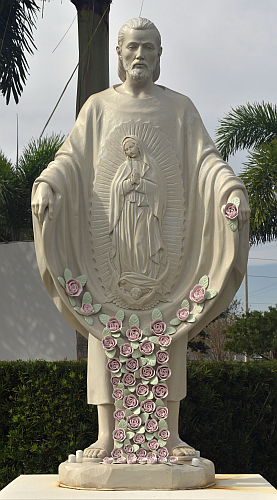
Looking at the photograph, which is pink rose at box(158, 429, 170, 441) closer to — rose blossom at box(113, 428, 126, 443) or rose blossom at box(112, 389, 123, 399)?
rose blossom at box(113, 428, 126, 443)

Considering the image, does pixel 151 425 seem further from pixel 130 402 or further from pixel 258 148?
pixel 258 148

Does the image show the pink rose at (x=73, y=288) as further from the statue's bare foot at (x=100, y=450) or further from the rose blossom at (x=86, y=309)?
the statue's bare foot at (x=100, y=450)

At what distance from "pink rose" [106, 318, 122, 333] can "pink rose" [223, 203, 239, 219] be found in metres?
1.00

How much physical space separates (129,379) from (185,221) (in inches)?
45.1

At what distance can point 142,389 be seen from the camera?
3.93 meters

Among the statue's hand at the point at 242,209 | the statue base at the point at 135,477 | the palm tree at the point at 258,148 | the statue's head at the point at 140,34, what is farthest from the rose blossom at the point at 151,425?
the palm tree at the point at 258,148

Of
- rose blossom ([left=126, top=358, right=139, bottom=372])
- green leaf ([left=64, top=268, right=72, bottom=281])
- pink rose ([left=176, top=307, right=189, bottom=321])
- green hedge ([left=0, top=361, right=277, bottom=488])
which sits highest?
green leaf ([left=64, top=268, right=72, bottom=281])

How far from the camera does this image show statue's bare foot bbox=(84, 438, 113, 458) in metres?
3.87

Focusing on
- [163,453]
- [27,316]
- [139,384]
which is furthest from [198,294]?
[27,316]

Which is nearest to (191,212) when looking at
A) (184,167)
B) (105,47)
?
(184,167)

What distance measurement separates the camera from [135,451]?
3801 mm

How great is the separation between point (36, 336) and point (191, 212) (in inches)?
220

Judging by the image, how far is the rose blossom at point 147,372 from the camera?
3941 mm

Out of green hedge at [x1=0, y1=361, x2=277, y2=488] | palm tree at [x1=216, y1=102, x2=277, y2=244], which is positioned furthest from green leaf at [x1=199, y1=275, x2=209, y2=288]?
palm tree at [x1=216, y1=102, x2=277, y2=244]
